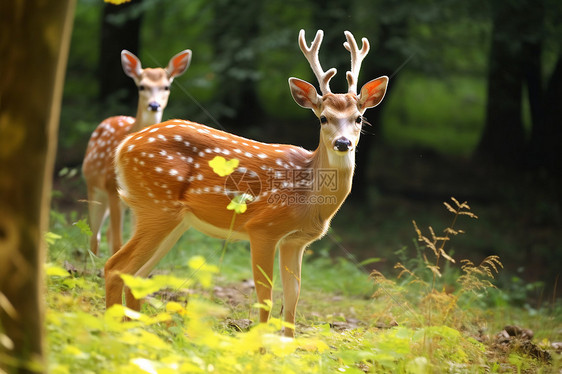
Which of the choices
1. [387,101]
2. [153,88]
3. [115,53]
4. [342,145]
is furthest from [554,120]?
[115,53]

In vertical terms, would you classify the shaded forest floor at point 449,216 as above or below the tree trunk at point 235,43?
below

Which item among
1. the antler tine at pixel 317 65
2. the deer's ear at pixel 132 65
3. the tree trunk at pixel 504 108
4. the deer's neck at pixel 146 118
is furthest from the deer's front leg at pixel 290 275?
the tree trunk at pixel 504 108

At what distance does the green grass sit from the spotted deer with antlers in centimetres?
32

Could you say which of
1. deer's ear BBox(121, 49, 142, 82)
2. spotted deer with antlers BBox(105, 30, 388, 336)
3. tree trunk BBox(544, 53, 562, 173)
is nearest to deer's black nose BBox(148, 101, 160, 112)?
deer's ear BBox(121, 49, 142, 82)

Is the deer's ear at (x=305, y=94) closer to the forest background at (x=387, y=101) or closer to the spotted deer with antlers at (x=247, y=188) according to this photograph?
the spotted deer with antlers at (x=247, y=188)

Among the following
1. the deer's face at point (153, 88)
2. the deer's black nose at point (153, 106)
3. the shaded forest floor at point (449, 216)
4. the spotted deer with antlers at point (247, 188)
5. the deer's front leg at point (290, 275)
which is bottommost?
the shaded forest floor at point (449, 216)

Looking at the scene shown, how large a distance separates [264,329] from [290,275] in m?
1.30

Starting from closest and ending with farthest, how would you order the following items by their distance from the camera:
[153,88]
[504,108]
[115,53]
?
[153,88]
[504,108]
[115,53]

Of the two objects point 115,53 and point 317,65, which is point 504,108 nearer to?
point 115,53

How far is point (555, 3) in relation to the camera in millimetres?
9156

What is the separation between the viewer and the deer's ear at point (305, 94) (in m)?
4.27

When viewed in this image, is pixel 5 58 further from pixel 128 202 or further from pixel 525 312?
pixel 525 312

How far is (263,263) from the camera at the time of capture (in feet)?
13.0

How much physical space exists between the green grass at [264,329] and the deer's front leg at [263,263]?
1.01ft
